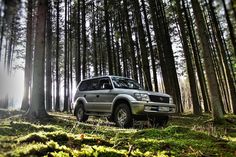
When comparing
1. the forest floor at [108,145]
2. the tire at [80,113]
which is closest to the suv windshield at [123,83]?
the tire at [80,113]

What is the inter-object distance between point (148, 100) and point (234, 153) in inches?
200

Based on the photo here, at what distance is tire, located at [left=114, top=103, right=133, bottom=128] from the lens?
9016 millimetres

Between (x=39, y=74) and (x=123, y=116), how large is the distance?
15.2ft

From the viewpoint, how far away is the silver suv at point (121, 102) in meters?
8.96

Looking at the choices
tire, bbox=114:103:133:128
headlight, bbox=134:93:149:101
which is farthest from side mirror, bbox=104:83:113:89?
headlight, bbox=134:93:149:101

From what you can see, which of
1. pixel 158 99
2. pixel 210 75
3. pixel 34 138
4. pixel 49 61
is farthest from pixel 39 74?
pixel 49 61

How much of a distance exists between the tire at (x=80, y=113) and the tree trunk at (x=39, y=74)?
1.96 meters

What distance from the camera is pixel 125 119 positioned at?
30.0ft

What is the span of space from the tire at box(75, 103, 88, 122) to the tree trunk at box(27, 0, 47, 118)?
1962 mm

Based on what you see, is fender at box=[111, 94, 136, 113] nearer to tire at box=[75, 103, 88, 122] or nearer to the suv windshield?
the suv windshield

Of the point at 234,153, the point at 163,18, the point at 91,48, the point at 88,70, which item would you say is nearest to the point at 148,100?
the point at 234,153

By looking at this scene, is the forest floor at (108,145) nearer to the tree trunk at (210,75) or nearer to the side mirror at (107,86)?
the tree trunk at (210,75)

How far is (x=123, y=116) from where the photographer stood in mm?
9266

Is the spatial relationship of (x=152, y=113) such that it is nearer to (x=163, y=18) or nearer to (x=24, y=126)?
(x=24, y=126)
